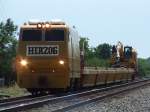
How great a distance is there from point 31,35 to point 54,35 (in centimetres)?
107

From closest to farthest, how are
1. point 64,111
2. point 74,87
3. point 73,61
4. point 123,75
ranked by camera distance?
point 64,111 → point 73,61 → point 74,87 → point 123,75

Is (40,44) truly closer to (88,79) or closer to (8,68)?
(88,79)

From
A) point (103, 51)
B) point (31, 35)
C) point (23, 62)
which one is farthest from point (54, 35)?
point (103, 51)

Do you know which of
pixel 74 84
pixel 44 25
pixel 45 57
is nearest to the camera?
pixel 45 57

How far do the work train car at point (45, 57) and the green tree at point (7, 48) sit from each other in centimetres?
1602

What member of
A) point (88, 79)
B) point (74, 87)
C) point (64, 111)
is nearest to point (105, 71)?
point (88, 79)

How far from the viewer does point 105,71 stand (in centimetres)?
4141

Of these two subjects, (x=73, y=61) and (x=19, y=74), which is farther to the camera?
(x=73, y=61)

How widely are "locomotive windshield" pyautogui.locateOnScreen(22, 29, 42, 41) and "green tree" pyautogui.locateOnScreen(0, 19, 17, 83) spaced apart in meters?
16.0

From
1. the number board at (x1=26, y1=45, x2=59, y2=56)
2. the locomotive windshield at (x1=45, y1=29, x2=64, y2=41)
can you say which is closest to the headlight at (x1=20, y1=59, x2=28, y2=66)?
the number board at (x1=26, y1=45, x2=59, y2=56)

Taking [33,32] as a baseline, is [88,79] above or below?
below

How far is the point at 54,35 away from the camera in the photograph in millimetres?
27406

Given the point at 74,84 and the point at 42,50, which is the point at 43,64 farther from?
the point at 74,84

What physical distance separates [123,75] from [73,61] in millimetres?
22363
